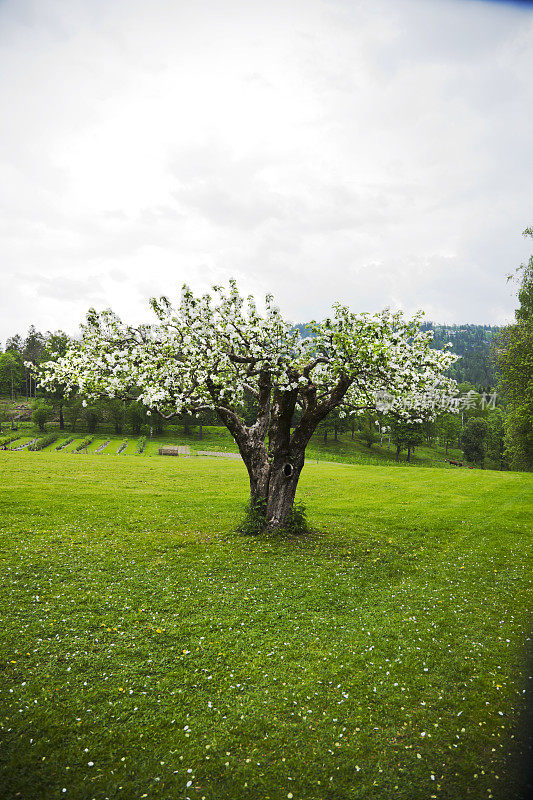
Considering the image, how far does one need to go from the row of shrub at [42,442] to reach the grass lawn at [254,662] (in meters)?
52.5

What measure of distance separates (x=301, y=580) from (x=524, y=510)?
76.0 ft

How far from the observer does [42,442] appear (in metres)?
Result: 69.3

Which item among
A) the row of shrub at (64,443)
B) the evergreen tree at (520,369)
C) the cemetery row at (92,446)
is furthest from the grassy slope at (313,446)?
the evergreen tree at (520,369)

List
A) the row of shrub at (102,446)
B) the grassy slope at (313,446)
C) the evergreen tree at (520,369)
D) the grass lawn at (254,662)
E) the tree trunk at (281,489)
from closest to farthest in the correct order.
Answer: the grass lawn at (254,662)
the tree trunk at (281,489)
the evergreen tree at (520,369)
the row of shrub at (102,446)
the grassy slope at (313,446)

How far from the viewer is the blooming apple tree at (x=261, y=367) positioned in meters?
15.8

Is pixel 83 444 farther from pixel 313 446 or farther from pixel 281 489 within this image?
pixel 281 489

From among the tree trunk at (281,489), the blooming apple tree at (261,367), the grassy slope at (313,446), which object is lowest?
the grassy slope at (313,446)

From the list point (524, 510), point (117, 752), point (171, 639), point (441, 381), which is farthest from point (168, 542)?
point (524, 510)

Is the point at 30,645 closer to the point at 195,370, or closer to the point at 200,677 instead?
the point at 200,677

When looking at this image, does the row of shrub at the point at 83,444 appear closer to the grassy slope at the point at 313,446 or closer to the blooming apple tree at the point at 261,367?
the grassy slope at the point at 313,446

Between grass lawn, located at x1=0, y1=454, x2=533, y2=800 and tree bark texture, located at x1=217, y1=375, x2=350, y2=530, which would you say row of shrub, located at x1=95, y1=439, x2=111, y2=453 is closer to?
grass lawn, located at x1=0, y1=454, x2=533, y2=800

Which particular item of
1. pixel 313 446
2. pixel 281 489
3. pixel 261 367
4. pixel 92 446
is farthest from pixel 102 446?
pixel 261 367

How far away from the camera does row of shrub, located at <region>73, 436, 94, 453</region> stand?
6681 centimetres

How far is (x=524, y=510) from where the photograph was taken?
2870 centimetres
